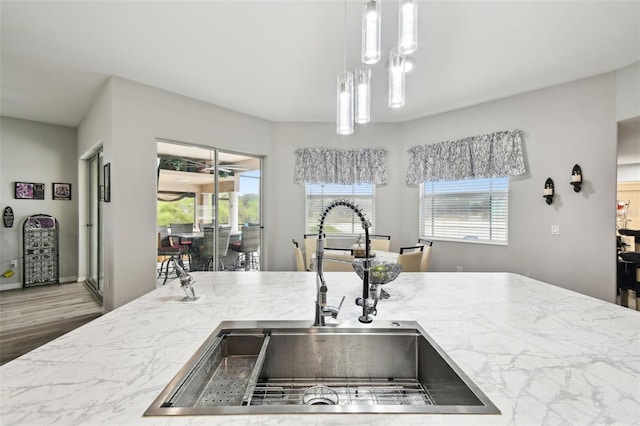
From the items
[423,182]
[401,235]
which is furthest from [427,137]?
[401,235]

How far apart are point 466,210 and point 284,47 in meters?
3.24

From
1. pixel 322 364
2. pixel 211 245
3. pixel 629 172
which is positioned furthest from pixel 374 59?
pixel 629 172

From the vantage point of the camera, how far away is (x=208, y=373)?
0.92 m

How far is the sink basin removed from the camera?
3.02 ft

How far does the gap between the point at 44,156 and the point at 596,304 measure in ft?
23.1

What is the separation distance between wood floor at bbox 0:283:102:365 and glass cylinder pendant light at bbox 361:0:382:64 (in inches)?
148

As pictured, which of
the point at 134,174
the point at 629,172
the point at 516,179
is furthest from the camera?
the point at 629,172

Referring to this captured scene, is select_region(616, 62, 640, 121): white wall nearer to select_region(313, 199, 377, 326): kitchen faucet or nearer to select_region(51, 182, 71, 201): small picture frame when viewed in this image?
select_region(313, 199, 377, 326): kitchen faucet

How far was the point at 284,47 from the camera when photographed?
2496 millimetres

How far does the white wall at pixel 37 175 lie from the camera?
438 cm

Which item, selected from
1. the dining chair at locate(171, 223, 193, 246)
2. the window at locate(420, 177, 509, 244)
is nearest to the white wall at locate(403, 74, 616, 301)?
the window at locate(420, 177, 509, 244)

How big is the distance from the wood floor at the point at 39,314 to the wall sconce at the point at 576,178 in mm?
5772

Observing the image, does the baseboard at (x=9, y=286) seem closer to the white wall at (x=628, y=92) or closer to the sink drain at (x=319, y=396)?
the sink drain at (x=319, y=396)

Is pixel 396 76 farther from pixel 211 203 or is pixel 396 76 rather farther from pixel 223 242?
pixel 223 242
